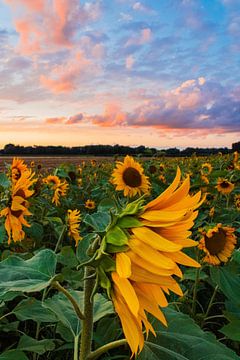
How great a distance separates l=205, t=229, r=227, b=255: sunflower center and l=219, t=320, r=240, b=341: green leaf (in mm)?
820

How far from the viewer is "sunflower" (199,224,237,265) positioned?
229 centimetres

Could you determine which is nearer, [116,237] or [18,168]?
[116,237]

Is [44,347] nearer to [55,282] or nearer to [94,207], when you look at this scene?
[55,282]

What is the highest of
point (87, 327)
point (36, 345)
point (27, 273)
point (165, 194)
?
point (165, 194)

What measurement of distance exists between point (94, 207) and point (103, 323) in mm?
2960

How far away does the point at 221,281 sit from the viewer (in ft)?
5.72

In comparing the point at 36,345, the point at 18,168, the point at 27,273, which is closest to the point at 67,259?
the point at 36,345

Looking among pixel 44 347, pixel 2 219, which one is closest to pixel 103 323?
pixel 44 347

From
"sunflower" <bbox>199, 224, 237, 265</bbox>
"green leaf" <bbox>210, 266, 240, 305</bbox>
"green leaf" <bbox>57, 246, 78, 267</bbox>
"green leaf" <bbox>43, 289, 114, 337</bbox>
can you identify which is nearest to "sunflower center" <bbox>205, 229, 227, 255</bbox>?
"sunflower" <bbox>199, 224, 237, 265</bbox>

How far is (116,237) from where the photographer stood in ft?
2.70

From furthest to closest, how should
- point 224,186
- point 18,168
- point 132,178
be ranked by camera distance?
point 132,178, point 224,186, point 18,168

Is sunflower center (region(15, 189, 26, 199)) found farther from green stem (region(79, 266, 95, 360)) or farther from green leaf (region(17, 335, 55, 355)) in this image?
green stem (region(79, 266, 95, 360))

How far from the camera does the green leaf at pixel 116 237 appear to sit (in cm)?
81

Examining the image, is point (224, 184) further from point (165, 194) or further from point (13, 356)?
point (165, 194)
